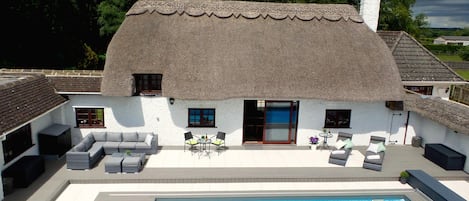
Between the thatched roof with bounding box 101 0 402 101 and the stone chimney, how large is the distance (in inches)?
58.3

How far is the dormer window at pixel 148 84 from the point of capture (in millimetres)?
14867

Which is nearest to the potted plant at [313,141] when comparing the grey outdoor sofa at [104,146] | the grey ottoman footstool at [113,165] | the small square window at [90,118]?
the grey outdoor sofa at [104,146]

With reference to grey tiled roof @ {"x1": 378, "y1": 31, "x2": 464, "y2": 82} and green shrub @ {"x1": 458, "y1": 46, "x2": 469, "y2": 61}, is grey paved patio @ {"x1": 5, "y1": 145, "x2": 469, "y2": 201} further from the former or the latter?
green shrub @ {"x1": 458, "y1": 46, "x2": 469, "y2": 61}

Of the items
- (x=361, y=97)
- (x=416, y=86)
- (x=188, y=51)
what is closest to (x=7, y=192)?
(x=188, y=51)

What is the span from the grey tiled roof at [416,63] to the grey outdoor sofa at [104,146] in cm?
1377

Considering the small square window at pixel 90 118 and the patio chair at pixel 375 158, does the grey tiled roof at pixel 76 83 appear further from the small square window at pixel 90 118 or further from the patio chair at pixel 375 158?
the patio chair at pixel 375 158

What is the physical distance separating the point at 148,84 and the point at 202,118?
295 cm

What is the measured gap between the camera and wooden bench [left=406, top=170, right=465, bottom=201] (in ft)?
35.8

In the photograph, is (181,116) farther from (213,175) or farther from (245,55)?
(245,55)

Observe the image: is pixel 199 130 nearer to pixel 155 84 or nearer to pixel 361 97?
pixel 155 84

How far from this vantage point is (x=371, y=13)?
18156mm

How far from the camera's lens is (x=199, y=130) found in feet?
50.5

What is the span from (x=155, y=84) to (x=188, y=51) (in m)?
2.19

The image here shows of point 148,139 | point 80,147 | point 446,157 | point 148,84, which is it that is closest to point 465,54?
point 446,157
